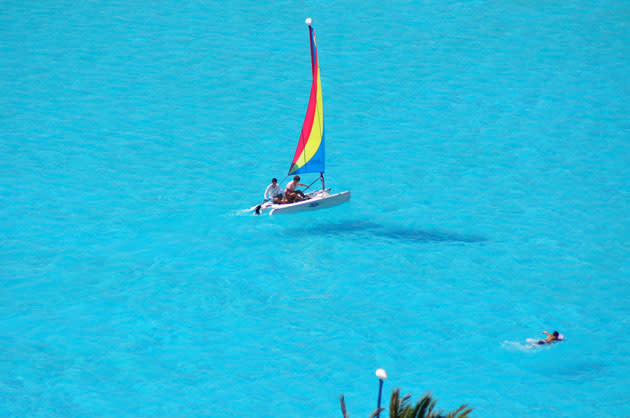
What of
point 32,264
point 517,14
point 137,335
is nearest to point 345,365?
point 137,335

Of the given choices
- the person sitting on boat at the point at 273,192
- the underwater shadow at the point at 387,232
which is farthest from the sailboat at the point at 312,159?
the underwater shadow at the point at 387,232

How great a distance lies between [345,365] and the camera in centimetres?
2188

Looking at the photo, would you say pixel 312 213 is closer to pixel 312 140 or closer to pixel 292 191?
pixel 292 191

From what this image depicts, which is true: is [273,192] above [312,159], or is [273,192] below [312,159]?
below

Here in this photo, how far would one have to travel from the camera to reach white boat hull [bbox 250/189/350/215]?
1158 inches

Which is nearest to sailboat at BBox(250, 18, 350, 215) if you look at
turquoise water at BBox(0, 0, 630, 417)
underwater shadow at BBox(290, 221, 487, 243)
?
turquoise water at BBox(0, 0, 630, 417)

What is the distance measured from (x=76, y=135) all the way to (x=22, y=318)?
45.1 feet

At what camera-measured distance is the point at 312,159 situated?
30.5 meters

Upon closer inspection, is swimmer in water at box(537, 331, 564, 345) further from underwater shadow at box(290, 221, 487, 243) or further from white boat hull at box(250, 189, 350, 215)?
white boat hull at box(250, 189, 350, 215)

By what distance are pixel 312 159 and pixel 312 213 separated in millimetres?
1967

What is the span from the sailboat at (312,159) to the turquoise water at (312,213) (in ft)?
1.93

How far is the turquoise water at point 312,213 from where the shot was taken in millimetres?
21547

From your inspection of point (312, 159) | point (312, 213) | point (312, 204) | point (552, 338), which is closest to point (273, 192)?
point (312, 204)

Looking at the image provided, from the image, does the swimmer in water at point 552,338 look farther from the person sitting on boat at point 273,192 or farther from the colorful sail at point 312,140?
the colorful sail at point 312,140
